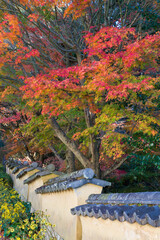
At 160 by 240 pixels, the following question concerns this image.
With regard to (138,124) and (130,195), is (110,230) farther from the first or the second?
(138,124)

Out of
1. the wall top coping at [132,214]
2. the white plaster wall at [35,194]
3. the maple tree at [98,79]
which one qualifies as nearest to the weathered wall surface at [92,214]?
the wall top coping at [132,214]

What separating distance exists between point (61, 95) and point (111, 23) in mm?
4055

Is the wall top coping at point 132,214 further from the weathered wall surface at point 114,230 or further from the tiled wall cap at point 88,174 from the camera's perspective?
the tiled wall cap at point 88,174

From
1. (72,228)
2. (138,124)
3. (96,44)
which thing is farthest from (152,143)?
(72,228)

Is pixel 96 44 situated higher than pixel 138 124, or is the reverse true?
pixel 96 44

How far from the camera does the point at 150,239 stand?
2480 millimetres

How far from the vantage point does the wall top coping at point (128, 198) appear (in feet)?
10.1

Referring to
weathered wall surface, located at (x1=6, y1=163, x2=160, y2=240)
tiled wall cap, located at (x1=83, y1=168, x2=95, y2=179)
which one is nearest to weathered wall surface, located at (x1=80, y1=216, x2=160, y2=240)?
weathered wall surface, located at (x1=6, y1=163, x2=160, y2=240)

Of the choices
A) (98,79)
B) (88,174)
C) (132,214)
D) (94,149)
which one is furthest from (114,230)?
(94,149)

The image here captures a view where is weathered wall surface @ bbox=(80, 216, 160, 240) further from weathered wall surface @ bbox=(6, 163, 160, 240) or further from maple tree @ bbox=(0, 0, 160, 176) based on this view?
maple tree @ bbox=(0, 0, 160, 176)

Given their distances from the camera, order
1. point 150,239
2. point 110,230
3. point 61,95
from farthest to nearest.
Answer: point 61,95 → point 110,230 → point 150,239

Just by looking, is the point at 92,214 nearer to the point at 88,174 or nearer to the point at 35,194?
the point at 88,174

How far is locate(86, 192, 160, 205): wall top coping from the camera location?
3.07 metres

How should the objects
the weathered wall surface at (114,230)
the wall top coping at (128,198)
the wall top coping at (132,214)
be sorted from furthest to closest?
the wall top coping at (128,198), the weathered wall surface at (114,230), the wall top coping at (132,214)
